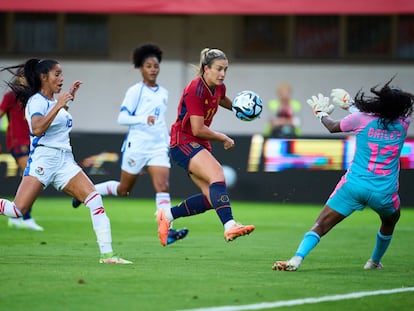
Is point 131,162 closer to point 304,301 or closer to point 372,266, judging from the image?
point 372,266

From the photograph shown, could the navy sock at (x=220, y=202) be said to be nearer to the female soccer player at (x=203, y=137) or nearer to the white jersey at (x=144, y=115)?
the female soccer player at (x=203, y=137)

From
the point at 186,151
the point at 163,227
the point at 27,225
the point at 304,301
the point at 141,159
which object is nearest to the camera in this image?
the point at 304,301

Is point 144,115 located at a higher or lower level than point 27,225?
higher

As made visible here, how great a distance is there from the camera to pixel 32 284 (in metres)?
8.94

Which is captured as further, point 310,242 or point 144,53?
point 144,53

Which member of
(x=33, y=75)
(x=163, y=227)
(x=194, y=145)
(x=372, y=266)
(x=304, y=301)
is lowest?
(x=372, y=266)

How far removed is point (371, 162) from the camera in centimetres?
996

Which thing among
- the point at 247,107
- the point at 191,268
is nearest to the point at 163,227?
the point at 191,268

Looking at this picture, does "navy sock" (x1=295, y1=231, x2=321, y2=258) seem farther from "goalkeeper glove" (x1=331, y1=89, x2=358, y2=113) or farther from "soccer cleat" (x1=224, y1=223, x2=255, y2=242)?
"goalkeeper glove" (x1=331, y1=89, x2=358, y2=113)

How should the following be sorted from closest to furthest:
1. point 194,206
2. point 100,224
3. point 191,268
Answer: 1. point 191,268
2. point 100,224
3. point 194,206

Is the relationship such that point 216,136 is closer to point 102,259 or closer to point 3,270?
point 102,259

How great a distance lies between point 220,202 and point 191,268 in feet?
2.71

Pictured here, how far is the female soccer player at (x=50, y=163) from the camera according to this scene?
10.5 metres

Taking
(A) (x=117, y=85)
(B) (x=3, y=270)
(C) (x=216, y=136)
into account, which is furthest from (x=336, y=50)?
(B) (x=3, y=270)
